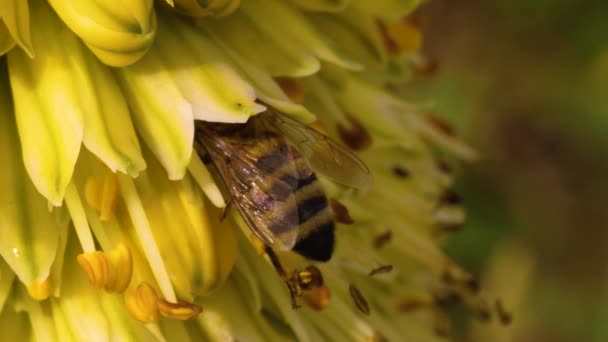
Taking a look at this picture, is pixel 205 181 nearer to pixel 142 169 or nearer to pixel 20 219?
pixel 142 169

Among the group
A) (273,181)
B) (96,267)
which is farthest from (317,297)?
(96,267)

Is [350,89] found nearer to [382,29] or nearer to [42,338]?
[382,29]

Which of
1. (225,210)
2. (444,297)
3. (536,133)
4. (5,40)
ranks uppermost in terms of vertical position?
(5,40)

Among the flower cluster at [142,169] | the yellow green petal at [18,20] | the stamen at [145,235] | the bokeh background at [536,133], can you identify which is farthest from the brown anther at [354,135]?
the bokeh background at [536,133]

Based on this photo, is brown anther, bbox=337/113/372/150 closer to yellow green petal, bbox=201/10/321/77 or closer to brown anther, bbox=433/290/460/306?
yellow green petal, bbox=201/10/321/77

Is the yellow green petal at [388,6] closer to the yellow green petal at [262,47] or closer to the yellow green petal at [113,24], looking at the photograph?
the yellow green petal at [262,47]

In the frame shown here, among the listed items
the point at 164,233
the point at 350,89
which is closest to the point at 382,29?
the point at 350,89
